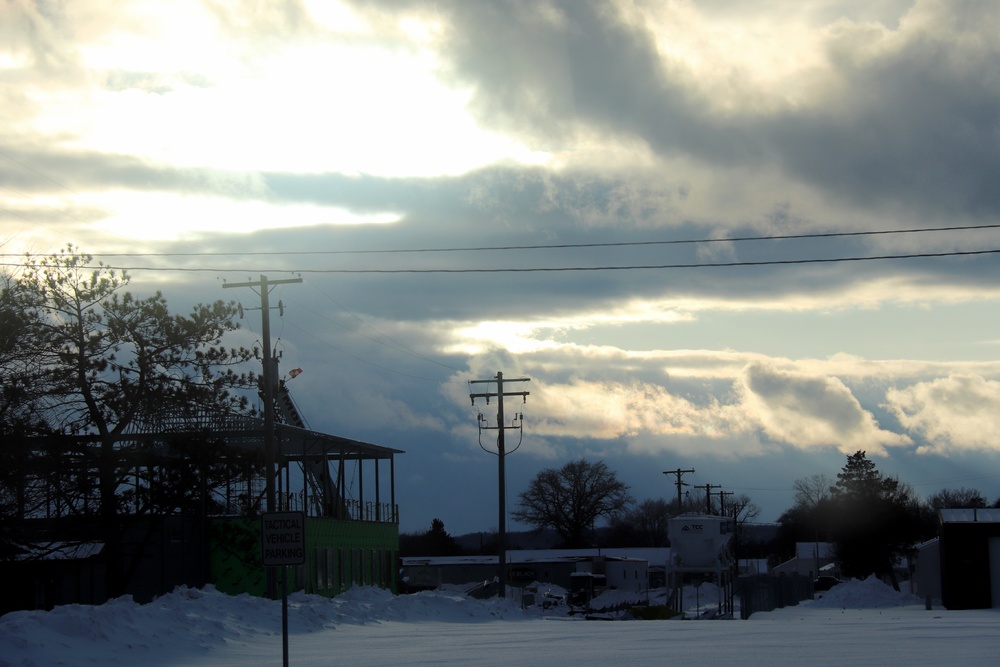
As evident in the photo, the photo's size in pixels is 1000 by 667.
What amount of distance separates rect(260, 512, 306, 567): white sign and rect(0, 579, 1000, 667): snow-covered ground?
423 cm

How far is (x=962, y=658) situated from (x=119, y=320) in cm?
2424

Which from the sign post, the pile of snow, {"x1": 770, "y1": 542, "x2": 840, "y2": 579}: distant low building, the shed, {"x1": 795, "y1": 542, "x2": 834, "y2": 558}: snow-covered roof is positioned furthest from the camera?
{"x1": 795, "y1": 542, "x2": 834, "y2": 558}: snow-covered roof

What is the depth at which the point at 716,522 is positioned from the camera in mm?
46281

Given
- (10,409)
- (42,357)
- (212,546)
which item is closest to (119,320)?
(42,357)

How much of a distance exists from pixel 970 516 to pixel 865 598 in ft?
20.4

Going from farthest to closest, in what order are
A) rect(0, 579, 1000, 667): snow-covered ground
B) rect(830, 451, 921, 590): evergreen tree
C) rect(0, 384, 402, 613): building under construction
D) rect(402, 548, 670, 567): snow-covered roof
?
rect(402, 548, 670, 567): snow-covered roof → rect(830, 451, 921, 590): evergreen tree → rect(0, 384, 402, 613): building under construction → rect(0, 579, 1000, 667): snow-covered ground

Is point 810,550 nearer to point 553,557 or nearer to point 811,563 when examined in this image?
point 811,563

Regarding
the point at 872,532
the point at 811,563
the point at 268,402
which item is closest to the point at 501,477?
the point at 268,402

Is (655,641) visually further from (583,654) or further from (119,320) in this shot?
(119,320)

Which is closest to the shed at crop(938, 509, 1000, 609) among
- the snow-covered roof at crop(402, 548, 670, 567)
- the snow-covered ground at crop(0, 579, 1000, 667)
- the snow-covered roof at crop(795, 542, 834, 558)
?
the snow-covered ground at crop(0, 579, 1000, 667)

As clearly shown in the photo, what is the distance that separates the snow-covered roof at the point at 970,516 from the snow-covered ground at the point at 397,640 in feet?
69.6

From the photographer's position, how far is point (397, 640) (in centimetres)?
2569

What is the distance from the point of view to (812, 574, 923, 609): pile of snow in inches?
2093

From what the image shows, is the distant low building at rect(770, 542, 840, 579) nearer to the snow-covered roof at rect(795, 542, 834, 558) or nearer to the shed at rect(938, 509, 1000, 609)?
the snow-covered roof at rect(795, 542, 834, 558)
